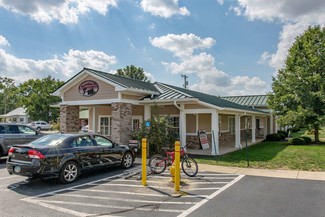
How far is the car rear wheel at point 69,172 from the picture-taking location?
820 centimetres

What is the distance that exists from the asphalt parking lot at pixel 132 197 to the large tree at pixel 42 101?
4416 cm

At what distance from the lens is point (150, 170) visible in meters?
9.94

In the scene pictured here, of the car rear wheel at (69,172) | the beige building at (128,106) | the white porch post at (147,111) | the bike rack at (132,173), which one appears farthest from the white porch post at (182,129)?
the car rear wheel at (69,172)

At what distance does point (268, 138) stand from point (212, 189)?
19.8 meters

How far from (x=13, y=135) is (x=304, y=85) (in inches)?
806

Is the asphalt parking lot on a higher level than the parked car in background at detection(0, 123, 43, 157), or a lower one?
lower

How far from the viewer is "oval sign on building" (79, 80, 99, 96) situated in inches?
648

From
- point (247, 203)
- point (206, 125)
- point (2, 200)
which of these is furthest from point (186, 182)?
point (206, 125)

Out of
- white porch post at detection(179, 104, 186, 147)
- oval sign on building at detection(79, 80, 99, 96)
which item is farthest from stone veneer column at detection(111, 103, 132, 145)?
white porch post at detection(179, 104, 186, 147)

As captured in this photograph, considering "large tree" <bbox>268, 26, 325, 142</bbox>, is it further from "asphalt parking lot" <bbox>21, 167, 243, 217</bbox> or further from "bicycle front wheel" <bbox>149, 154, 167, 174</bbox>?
"bicycle front wheel" <bbox>149, 154, 167, 174</bbox>

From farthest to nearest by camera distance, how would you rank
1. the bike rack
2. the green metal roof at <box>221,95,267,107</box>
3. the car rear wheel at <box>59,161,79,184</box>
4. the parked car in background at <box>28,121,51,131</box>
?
the parked car in background at <box>28,121,51,131</box> → the green metal roof at <box>221,95,267,107</box> → the bike rack → the car rear wheel at <box>59,161,79,184</box>

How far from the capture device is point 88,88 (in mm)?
16734

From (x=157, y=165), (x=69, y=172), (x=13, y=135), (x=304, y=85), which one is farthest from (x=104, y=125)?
(x=304, y=85)

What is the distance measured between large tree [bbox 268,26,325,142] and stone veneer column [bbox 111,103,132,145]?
13.4 meters
